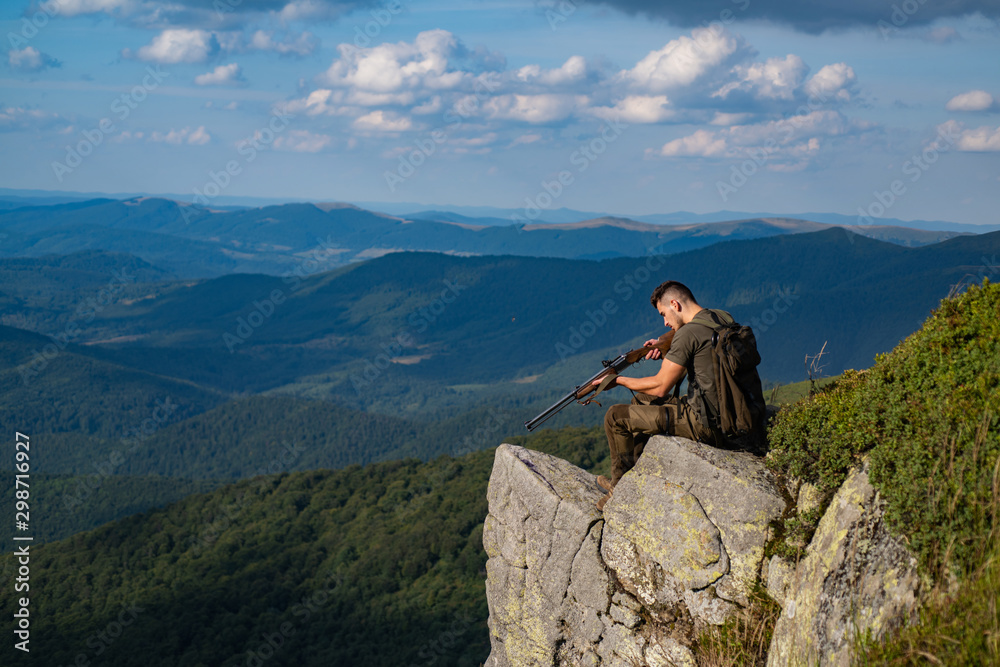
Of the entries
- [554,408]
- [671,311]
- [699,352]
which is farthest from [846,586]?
[554,408]

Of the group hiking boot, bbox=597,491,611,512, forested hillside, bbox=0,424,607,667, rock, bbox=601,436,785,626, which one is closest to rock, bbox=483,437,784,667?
rock, bbox=601,436,785,626

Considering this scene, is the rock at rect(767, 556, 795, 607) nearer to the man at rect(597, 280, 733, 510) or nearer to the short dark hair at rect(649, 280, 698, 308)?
the man at rect(597, 280, 733, 510)

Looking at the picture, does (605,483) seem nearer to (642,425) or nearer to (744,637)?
(642,425)

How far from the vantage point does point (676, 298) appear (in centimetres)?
1227

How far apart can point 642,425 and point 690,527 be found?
6.47 feet

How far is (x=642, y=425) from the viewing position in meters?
12.4

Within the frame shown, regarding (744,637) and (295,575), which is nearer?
(744,637)

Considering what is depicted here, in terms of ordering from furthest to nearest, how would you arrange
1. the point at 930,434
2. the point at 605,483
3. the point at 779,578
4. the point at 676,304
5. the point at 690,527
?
1. the point at 605,483
2. the point at 676,304
3. the point at 690,527
4. the point at 779,578
5. the point at 930,434

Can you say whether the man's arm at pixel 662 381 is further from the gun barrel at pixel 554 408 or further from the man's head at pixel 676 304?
the gun barrel at pixel 554 408

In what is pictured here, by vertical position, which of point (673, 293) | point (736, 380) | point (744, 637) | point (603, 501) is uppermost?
point (673, 293)

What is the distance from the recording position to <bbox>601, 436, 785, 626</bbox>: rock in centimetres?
1057

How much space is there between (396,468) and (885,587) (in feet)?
367

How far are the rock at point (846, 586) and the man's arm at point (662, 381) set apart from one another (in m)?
2.95

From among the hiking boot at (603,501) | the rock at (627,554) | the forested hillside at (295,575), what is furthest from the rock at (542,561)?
the forested hillside at (295,575)
